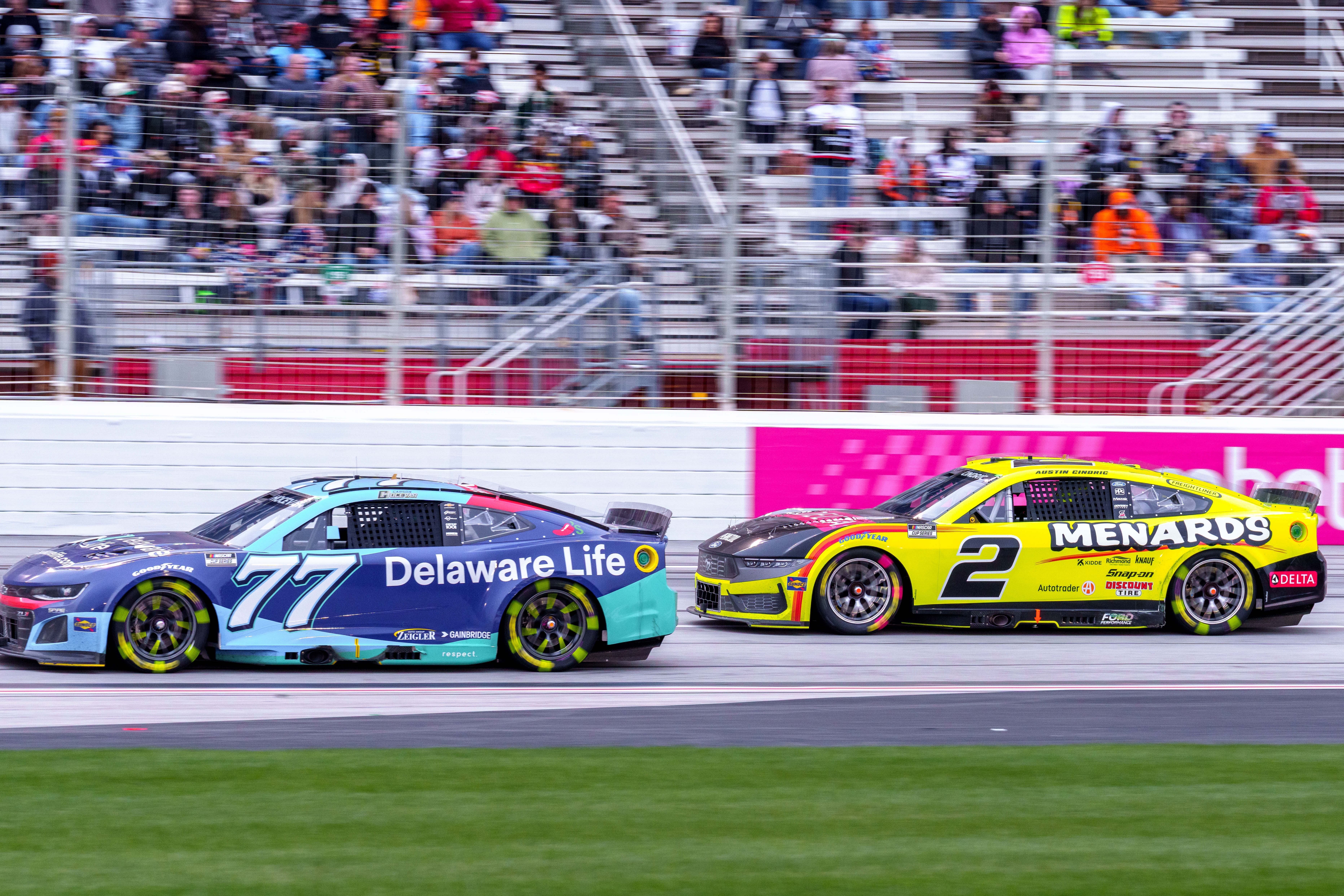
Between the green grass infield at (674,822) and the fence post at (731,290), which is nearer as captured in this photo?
the green grass infield at (674,822)

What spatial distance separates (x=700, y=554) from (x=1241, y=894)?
21.3ft

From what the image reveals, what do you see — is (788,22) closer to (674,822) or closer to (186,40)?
(186,40)

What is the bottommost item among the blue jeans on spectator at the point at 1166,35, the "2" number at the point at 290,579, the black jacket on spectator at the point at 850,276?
the "2" number at the point at 290,579

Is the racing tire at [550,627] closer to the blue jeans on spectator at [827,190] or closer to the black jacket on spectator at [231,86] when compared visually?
the blue jeans on spectator at [827,190]

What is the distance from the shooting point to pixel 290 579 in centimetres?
930

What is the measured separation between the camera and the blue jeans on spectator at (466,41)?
52.4ft

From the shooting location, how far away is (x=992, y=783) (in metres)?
7.25

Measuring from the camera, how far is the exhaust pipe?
940 centimetres

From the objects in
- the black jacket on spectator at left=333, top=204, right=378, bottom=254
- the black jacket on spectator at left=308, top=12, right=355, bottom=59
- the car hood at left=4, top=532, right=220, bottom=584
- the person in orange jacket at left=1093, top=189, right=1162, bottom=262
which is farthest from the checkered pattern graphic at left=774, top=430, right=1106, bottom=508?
the car hood at left=4, top=532, right=220, bottom=584

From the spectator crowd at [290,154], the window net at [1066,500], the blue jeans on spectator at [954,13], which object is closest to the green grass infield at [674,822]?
the window net at [1066,500]

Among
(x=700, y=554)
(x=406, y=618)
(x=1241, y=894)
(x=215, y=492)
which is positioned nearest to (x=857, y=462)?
(x=700, y=554)

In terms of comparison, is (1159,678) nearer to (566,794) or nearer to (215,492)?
(566,794)

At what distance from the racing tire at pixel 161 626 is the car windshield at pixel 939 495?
4921 mm

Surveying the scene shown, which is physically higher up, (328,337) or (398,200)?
(398,200)
